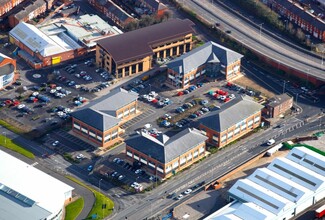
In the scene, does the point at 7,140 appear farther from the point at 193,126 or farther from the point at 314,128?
the point at 314,128

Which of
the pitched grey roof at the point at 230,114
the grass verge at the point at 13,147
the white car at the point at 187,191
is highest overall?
the pitched grey roof at the point at 230,114

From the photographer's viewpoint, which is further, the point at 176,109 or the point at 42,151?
the point at 176,109

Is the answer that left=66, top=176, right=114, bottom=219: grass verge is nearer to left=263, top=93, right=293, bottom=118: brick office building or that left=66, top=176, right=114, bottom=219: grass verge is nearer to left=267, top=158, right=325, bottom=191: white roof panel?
left=267, top=158, right=325, bottom=191: white roof panel

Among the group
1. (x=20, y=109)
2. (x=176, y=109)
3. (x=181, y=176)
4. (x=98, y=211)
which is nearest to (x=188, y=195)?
(x=181, y=176)

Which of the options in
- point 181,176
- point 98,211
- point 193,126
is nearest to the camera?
point 98,211

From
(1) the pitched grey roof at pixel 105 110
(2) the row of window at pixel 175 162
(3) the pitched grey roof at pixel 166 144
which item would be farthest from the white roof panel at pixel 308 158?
(1) the pitched grey roof at pixel 105 110

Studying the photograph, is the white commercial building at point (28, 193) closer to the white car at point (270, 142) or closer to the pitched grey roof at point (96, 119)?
the pitched grey roof at point (96, 119)
